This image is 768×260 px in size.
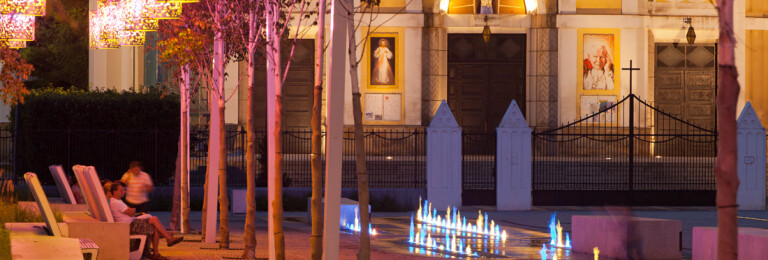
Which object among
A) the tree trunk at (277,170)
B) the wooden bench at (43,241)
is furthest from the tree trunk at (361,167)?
the wooden bench at (43,241)

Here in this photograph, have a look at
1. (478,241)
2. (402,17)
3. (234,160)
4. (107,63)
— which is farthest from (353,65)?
(107,63)

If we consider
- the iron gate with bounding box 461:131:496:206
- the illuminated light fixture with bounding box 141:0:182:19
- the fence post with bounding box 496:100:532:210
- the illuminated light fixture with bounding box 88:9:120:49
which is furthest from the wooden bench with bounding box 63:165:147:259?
the fence post with bounding box 496:100:532:210

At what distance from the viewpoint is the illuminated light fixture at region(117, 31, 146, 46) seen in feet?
64.0

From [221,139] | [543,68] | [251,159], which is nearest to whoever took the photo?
[251,159]

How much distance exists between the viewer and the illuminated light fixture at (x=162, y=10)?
16.4 meters

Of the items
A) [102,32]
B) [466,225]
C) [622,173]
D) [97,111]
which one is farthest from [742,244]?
[622,173]

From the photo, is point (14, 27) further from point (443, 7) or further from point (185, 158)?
point (443, 7)

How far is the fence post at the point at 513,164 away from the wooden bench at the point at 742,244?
1278 centimetres

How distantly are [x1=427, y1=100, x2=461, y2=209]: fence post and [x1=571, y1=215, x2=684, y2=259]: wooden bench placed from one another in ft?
36.9

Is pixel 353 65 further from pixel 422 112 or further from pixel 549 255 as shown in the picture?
pixel 422 112

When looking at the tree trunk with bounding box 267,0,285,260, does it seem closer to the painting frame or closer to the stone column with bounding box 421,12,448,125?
the stone column with bounding box 421,12,448,125

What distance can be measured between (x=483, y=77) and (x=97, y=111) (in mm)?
15968

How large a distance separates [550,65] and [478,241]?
69.7ft

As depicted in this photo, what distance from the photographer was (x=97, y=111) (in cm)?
2850
